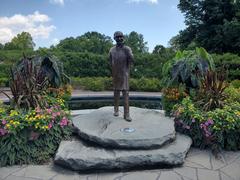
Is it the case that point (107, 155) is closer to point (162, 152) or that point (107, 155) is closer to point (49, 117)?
point (162, 152)

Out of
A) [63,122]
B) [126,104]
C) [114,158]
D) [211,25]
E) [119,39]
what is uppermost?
[211,25]

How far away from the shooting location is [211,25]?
779 inches

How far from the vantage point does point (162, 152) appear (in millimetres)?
3729

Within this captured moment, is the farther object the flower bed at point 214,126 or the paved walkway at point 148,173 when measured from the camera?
the flower bed at point 214,126

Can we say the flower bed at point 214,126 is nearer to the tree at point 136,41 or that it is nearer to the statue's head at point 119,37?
the statue's head at point 119,37

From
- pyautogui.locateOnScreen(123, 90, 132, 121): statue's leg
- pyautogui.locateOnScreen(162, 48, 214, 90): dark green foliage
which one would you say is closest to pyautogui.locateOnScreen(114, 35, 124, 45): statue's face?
pyautogui.locateOnScreen(123, 90, 132, 121): statue's leg

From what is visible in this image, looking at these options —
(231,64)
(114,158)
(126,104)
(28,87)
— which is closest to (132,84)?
(231,64)

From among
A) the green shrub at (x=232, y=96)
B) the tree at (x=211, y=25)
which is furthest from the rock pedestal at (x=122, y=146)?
the tree at (x=211, y=25)

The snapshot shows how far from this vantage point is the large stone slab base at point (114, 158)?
141 inches

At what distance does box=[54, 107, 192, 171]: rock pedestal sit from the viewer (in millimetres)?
3598

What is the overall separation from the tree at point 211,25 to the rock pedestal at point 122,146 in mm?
14651

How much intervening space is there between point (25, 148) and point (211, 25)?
1839cm

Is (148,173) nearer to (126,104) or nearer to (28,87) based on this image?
(126,104)

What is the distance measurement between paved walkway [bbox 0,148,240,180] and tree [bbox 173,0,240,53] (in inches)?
583
